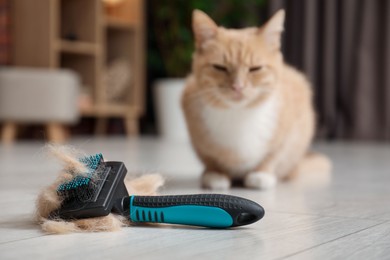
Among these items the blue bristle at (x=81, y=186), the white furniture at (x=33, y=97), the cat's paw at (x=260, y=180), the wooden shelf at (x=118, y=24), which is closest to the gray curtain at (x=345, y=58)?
the wooden shelf at (x=118, y=24)

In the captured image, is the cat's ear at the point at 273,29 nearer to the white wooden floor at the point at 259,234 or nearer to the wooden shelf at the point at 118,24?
the white wooden floor at the point at 259,234

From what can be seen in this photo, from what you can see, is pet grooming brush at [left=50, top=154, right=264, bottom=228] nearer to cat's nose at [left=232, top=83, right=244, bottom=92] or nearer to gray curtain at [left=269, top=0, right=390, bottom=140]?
cat's nose at [left=232, top=83, right=244, bottom=92]

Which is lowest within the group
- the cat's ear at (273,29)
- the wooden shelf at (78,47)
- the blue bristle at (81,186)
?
the blue bristle at (81,186)

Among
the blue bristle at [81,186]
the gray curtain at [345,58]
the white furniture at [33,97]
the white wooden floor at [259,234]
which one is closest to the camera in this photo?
the white wooden floor at [259,234]

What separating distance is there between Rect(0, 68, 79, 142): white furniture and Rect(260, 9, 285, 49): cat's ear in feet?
8.35

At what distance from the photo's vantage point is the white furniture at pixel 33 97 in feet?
13.2

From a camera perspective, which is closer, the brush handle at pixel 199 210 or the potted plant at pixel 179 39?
the brush handle at pixel 199 210

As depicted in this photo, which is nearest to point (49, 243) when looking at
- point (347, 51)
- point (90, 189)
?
point (90, 189)

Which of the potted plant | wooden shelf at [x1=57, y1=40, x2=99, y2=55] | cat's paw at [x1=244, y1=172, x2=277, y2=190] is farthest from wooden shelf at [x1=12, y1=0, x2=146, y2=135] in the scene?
cat's paw at [x1=244, y1=172, x2=277, y2=190]

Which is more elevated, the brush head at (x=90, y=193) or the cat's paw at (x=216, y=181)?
the brush head at (x=90, y=193)

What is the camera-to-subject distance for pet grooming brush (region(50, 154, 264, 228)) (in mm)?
1011

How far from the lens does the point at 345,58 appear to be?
4.71 metres

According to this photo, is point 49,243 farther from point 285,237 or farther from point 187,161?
point 187,161

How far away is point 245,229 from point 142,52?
170 inches
